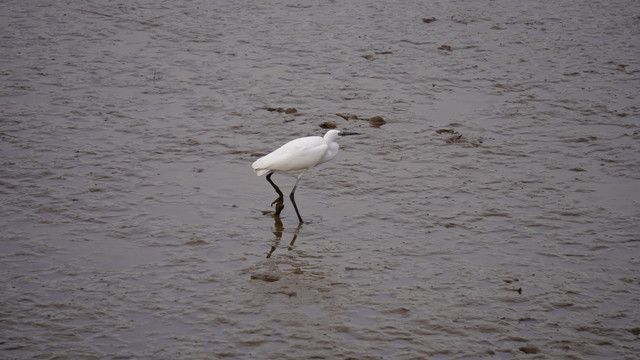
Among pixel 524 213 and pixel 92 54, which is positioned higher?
pixel 92 54

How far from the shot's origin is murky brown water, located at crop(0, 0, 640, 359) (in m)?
6.39

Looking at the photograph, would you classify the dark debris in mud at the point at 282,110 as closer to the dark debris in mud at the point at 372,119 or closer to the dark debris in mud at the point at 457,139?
the dark debris in mud at the point at 372,119

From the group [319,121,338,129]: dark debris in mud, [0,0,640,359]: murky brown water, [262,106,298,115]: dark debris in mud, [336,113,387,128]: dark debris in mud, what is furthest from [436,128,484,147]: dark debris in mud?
[262,106,298,115]: dark debris in mud

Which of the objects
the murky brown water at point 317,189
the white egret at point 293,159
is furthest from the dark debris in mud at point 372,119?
the white egret at point 293,159

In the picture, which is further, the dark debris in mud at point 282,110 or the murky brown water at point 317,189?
the dark debris in mud at point 282,110

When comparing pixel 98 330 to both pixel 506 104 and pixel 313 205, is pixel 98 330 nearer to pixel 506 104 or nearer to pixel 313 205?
pixel 313 205

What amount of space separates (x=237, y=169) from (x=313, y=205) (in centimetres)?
123

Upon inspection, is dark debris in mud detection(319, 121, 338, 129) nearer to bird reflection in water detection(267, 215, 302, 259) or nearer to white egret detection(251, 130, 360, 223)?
white egret detection(251, 130, 360, 223)

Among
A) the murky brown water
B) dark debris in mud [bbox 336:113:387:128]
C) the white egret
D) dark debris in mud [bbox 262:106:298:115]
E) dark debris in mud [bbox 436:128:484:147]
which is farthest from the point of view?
dark debris in mud [bbox 262:106:298:115]

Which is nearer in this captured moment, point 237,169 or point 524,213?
point 524,213

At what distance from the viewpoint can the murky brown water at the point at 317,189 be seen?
252 inches

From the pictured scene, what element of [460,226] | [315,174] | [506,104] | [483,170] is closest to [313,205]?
[315,174]

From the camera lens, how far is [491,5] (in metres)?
16.8

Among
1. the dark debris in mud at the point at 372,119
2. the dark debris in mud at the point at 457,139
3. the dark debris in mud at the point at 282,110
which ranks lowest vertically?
the dark debris in mud at the point at 457,139
